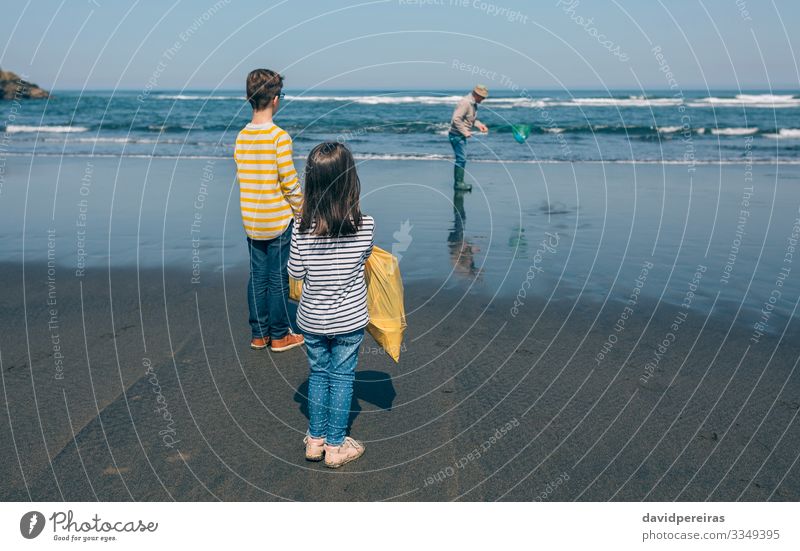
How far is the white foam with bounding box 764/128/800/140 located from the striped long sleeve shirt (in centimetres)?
2777

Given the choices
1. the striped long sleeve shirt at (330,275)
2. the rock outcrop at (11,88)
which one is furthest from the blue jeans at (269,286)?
the rock outcrop at (11,88)

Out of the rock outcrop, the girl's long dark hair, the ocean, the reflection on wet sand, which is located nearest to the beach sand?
the reflection on wet sand

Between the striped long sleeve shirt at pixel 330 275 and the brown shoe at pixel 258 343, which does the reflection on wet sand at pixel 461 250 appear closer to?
the brown shoe at pixel 258 343

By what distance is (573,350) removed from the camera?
18.7ft

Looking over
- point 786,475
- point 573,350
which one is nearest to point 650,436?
point 786,475

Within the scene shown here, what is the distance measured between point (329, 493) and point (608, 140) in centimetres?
2434

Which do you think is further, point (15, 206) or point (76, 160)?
point (76, 160)

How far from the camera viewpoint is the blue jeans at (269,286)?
5531 millimetres

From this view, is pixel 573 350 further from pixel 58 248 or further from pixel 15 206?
pixel 15 206

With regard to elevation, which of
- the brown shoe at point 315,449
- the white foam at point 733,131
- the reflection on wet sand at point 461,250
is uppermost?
the white foam at point 733,131

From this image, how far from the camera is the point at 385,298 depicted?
4.36 meters

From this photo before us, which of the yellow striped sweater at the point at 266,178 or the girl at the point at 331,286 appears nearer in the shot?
the girl at the point at 331,286

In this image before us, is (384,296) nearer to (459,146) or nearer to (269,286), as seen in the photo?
(269,286)

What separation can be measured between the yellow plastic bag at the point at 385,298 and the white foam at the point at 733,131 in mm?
28345
